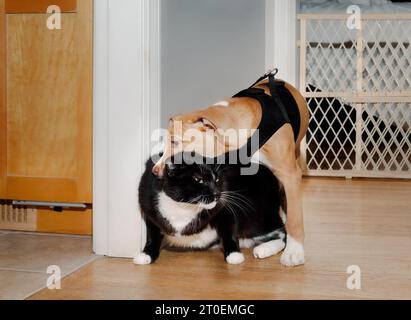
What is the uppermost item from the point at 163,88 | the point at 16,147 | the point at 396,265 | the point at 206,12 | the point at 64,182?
the point at 206,12

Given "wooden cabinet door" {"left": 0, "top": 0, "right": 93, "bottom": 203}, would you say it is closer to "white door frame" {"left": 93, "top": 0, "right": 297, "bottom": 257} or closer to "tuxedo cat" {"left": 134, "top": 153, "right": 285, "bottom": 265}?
"white door frame" {"left": 93, "top": 0, "right": 297, "bottom": 257}

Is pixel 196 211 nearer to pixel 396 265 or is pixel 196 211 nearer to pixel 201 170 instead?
pixel 201 170

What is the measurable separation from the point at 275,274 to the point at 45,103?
2.80 feet

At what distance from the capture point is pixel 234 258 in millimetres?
1387

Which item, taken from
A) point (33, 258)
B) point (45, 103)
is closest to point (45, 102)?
point (45, 103)

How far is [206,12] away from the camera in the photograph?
72.4 inches

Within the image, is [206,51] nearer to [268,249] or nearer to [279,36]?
[268,249]

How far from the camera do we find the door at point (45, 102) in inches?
61.2

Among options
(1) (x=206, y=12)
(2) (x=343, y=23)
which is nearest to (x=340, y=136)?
(2) (x=343, y=23)

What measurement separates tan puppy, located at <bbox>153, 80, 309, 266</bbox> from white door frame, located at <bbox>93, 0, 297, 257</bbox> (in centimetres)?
19

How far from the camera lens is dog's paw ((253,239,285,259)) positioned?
146cm

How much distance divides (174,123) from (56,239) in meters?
0.67

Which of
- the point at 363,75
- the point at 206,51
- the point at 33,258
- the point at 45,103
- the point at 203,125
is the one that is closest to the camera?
the point at 203,125

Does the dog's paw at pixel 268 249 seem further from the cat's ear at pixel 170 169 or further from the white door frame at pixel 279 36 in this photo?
the white door frame at pixel 279 36
